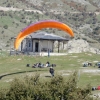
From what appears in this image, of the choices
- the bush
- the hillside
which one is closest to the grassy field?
the bush

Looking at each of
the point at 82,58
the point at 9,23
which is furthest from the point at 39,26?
the point at 9,23

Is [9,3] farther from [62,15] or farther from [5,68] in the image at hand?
[5,68]

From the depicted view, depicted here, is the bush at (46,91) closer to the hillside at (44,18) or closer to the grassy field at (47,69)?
the grassy field at (47,69)

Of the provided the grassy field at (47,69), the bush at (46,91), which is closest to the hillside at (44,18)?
the grassy field at (47,69)

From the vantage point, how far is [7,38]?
121812mm

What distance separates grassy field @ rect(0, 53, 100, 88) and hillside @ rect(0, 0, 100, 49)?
56177 mm

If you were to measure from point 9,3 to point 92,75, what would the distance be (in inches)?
5244

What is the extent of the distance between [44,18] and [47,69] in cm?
11831

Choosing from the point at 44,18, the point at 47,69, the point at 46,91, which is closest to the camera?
the point at 46,91

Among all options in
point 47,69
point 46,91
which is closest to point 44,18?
point 47,69

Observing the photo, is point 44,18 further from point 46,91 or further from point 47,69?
point 46,91

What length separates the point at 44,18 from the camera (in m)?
164

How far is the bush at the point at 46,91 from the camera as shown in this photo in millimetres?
24406

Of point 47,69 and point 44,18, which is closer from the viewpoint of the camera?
point 47,69
